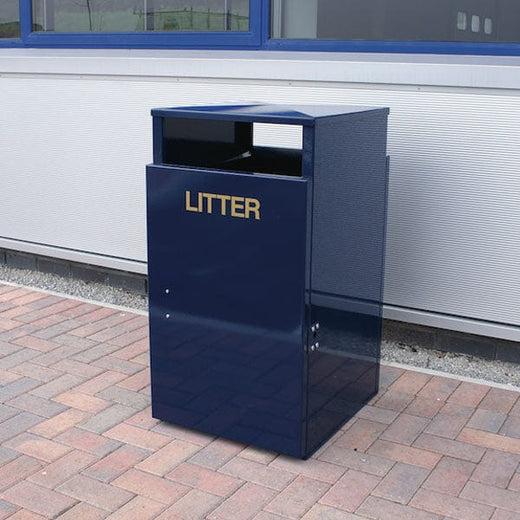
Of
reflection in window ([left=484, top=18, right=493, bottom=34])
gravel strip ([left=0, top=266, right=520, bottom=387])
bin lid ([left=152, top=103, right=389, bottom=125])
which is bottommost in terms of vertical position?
gravel strip ([left=0, top=266, right=520, bottom=387])

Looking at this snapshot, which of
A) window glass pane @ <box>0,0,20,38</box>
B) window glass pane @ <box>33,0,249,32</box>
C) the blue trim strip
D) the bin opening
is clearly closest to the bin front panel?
the bin opening

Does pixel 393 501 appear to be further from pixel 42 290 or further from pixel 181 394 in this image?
pixel 42 290

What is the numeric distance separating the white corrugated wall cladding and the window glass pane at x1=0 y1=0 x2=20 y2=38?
18.7 inches

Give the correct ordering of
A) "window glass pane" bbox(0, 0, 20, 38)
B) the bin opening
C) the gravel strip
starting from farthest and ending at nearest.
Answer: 1. "window glass pane" bbox(0, 0, 20, 38)
2. the gravel strip
3. the bin opening

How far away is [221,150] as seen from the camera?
357 cm

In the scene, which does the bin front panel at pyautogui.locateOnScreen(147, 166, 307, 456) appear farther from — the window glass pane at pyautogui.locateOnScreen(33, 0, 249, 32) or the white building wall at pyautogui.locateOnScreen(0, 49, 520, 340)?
the window glass pane at pyautogui.locateOnScreen(33, 0, 249, 32)

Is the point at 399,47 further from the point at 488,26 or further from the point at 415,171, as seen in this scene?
the point at 415,171

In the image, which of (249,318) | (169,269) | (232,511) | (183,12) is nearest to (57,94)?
(183,12)

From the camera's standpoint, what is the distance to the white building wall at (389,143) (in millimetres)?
3830

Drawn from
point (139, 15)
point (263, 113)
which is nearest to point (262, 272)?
point (263, 113)

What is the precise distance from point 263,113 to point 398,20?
129 centimetres

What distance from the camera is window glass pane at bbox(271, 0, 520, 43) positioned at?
3762 mm

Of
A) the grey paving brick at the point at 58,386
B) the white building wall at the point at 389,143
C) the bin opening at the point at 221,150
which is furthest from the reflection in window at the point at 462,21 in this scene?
the grey paving brick at the point at 58,386

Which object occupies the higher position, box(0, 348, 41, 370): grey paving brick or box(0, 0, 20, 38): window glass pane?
Result: box(0, 0, 20, 38): window glass pane
